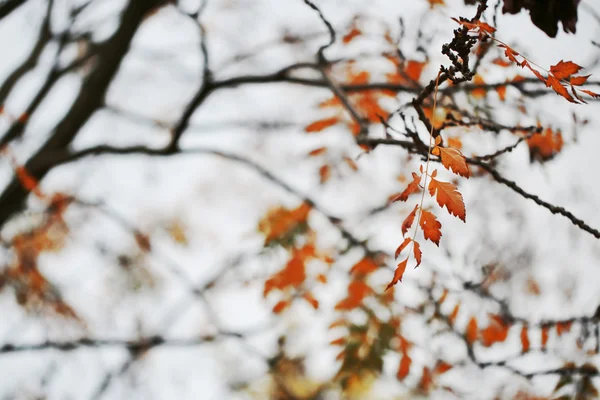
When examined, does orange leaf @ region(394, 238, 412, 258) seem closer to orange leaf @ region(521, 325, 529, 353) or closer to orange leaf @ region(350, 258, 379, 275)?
orange leaf @ region(350, 258, 379, 275)

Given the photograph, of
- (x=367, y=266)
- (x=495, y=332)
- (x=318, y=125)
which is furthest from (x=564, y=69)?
(x=495, y=332)

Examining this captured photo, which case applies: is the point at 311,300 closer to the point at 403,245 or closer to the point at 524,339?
the point at 524,339

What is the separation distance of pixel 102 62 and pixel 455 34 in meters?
3.08

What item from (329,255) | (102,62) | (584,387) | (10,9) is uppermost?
(10,9)

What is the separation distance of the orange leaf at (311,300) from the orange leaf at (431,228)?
1537 mm

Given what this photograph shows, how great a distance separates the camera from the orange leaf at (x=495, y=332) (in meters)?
2.74

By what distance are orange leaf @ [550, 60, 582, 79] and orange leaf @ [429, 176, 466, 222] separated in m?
0.51

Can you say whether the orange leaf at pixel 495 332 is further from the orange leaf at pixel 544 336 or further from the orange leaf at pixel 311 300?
the orange leaf at pixel 311 300

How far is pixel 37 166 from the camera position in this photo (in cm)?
351

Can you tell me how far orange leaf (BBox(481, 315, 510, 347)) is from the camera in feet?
9.00

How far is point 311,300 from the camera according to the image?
110 inches

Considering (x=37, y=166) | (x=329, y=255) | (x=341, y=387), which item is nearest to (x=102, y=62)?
(x=37, y=166)

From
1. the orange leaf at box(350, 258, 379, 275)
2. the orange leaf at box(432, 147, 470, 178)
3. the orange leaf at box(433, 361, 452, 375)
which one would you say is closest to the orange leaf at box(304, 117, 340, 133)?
the orange leaf at box(350, 258, 379, 275)

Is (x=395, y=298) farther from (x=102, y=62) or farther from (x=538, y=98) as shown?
(x=102, y=62)
